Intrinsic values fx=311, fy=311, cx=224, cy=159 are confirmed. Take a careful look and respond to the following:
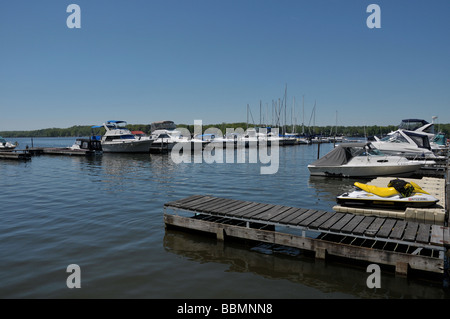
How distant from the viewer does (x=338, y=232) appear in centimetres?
836

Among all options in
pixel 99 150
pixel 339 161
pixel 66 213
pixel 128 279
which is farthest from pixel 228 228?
pixel 99 150

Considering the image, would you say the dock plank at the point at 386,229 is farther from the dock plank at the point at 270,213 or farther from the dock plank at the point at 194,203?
the dock plank at the point at 194,203

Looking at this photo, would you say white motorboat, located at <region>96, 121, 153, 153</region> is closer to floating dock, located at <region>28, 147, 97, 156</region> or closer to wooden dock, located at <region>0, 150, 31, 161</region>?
floating dock, located at <region>28, 147, 97, 156</region>

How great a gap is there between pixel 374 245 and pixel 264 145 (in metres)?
63.8

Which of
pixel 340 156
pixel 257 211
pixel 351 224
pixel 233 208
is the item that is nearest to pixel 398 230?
pixel 351 224

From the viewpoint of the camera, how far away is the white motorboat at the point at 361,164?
21844 mm

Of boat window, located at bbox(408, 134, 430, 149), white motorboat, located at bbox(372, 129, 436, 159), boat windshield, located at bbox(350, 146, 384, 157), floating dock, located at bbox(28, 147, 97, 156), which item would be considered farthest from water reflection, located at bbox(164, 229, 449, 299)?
floating dock, located at bbox(28, 147, 97, 156)

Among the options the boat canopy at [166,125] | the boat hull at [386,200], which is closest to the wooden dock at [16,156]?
the boat hull at [386,200]

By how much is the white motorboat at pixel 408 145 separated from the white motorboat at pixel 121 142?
35178mm

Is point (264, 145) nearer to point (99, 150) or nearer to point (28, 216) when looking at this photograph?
point (99, 150)

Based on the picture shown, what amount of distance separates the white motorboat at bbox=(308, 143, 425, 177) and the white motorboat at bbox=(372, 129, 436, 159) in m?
5.50

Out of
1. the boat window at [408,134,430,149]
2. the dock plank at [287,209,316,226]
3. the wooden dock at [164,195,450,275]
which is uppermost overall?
the boat window at [408,134,430,149]

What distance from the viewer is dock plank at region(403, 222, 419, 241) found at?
7.63 metres

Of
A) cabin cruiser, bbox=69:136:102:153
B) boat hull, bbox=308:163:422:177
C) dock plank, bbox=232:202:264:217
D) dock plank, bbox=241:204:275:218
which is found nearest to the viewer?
dock plank, bbox=241:204:275:218
